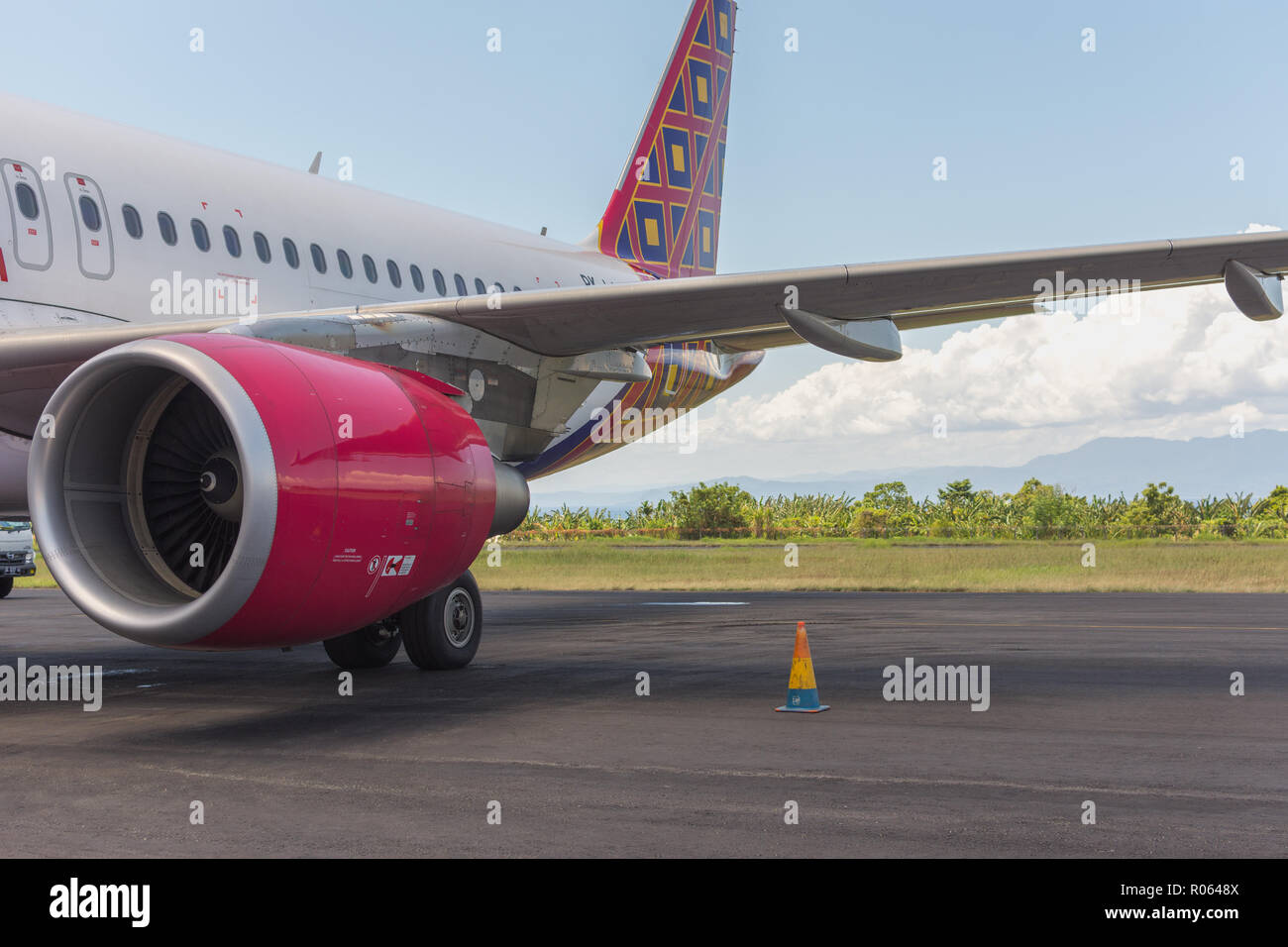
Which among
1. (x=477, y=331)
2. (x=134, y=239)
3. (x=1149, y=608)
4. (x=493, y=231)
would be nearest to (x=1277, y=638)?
(x=1149, y=608)

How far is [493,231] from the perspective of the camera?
14.5 meters

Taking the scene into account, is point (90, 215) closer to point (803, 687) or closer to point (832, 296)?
point (832, 296)

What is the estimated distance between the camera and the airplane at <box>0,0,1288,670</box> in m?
6.41

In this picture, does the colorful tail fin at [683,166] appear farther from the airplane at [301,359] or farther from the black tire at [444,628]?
the black tire at [444,628]

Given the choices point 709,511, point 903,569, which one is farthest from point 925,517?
point 903,569

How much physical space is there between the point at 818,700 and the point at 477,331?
11.9 ft

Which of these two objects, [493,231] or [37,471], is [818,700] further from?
[493,231]

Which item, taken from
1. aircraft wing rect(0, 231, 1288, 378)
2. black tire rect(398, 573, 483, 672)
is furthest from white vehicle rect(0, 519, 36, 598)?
aircraft wing rect(0, 231, 1288, 378)

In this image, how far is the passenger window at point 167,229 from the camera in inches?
372

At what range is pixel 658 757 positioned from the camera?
5.93 metres

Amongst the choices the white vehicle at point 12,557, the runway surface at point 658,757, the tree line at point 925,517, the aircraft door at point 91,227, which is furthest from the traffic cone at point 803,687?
the tree line at point 925,517

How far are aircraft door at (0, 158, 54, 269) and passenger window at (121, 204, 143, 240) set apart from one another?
66 centimetres

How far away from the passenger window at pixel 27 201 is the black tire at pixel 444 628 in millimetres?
3786
